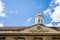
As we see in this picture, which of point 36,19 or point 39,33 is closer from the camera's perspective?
point 39,33

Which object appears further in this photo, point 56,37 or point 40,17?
point 40,17

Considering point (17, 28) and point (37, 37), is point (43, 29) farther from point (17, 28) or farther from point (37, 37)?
point (17, 28)

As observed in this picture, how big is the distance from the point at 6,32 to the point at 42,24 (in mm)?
6546

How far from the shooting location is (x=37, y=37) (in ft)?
157

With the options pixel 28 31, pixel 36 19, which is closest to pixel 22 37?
pixel 28 31

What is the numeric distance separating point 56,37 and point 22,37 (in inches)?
234

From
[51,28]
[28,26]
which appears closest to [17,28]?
[28,26]

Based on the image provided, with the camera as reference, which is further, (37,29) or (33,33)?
(37,29)

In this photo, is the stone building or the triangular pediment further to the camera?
the triangular pediment

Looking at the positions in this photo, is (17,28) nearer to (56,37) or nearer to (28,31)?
(28,31)

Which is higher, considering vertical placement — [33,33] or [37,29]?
[37,29]

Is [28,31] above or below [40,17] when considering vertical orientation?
below

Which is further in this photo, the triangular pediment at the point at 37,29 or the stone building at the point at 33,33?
the triangular pediment at the point at 37,29

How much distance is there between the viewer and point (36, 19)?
167 feet
